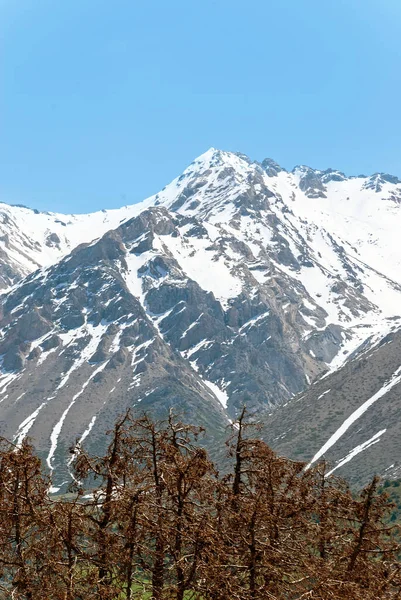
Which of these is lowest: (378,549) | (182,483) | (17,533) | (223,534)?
(378,549)

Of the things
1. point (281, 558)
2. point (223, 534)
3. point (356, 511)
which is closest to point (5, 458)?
point (223, 534)

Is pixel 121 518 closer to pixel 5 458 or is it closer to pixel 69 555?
pixel 69 555

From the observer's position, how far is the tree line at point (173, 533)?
14.0 metres

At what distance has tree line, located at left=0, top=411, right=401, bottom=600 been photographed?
13969 mm

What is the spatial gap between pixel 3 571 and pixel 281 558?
567 cm

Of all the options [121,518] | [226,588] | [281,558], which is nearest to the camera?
[226,588]

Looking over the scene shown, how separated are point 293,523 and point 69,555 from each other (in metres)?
5.21

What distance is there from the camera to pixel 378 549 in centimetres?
1684

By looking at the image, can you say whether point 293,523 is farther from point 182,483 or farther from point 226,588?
point 226,588

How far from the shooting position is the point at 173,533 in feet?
48.9

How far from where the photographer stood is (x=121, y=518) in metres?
15.5

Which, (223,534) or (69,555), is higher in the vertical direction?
(69,555)

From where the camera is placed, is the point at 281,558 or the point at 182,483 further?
the point at 182,483

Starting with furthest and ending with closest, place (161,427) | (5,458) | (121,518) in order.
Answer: (161,427) < (5,458) < (121,518)
